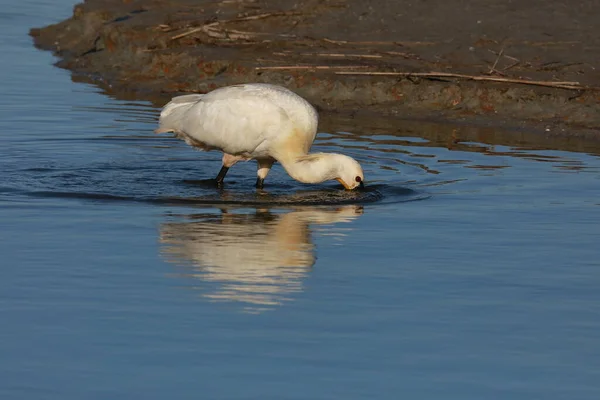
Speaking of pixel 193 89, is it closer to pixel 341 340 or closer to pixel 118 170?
pixel 118 170

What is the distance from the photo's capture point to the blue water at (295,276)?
6141 mm

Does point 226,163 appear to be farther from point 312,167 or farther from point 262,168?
point 312,167

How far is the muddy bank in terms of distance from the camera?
15383 millimetres

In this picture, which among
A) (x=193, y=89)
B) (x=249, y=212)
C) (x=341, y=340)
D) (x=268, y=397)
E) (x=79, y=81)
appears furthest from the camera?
(x=79, y=81)

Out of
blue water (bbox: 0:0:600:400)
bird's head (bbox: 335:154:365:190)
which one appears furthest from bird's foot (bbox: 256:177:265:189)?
bird's head (bbox: 335:154:365:190)

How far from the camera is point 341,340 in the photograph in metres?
6.64

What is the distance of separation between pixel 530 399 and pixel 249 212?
4.64 meters

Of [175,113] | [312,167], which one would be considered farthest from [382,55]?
[312,167]

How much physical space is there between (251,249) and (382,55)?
27.4 ft

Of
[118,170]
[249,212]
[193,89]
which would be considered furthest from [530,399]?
[193,89]

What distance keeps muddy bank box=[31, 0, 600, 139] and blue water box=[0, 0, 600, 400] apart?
2063 mm

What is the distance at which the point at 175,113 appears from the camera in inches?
470

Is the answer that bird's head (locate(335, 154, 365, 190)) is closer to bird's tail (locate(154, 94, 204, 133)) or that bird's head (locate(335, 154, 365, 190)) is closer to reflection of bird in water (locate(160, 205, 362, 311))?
reflection of bird in water (locate(160, 205, 362, 311))

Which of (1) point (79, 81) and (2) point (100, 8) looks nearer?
(1) point (79, 81)
